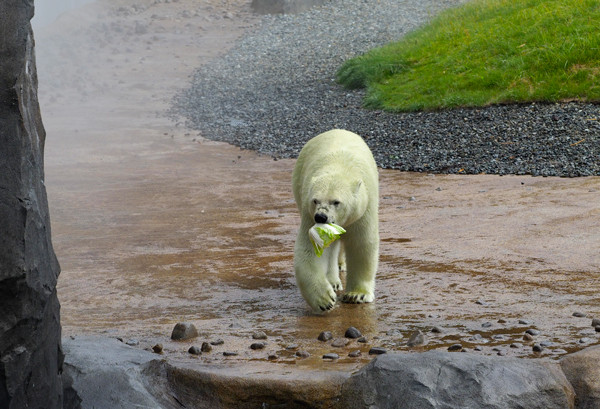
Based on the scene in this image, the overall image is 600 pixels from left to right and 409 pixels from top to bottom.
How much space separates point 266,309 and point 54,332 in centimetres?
221

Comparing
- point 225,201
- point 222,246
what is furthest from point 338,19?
point 222,246

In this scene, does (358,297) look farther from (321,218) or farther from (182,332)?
(182,332)

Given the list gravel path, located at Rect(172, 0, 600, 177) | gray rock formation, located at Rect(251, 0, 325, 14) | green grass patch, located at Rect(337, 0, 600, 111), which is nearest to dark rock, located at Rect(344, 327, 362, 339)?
gravel path, located at Rect(172, 0, 600, 177)

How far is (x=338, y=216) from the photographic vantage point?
5102mm

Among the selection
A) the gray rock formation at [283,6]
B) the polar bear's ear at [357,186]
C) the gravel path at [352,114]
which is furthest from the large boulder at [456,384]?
the gray rock formation at [283,6]

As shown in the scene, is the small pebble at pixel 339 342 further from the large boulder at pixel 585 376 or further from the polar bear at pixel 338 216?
the large boulder at pixel 585 376

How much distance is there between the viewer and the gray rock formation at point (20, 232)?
10.6 ft

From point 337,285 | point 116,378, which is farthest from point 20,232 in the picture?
point 337,285

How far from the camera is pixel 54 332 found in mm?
3658

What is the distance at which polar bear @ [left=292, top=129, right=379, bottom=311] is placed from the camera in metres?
5.12

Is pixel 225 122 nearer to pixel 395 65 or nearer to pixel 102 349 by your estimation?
pixel 395 65

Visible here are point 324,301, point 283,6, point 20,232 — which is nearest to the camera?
point 20,232

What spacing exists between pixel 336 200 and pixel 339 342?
89 centimetres

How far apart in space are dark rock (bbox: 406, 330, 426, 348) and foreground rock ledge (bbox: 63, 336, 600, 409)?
1.85 feet
